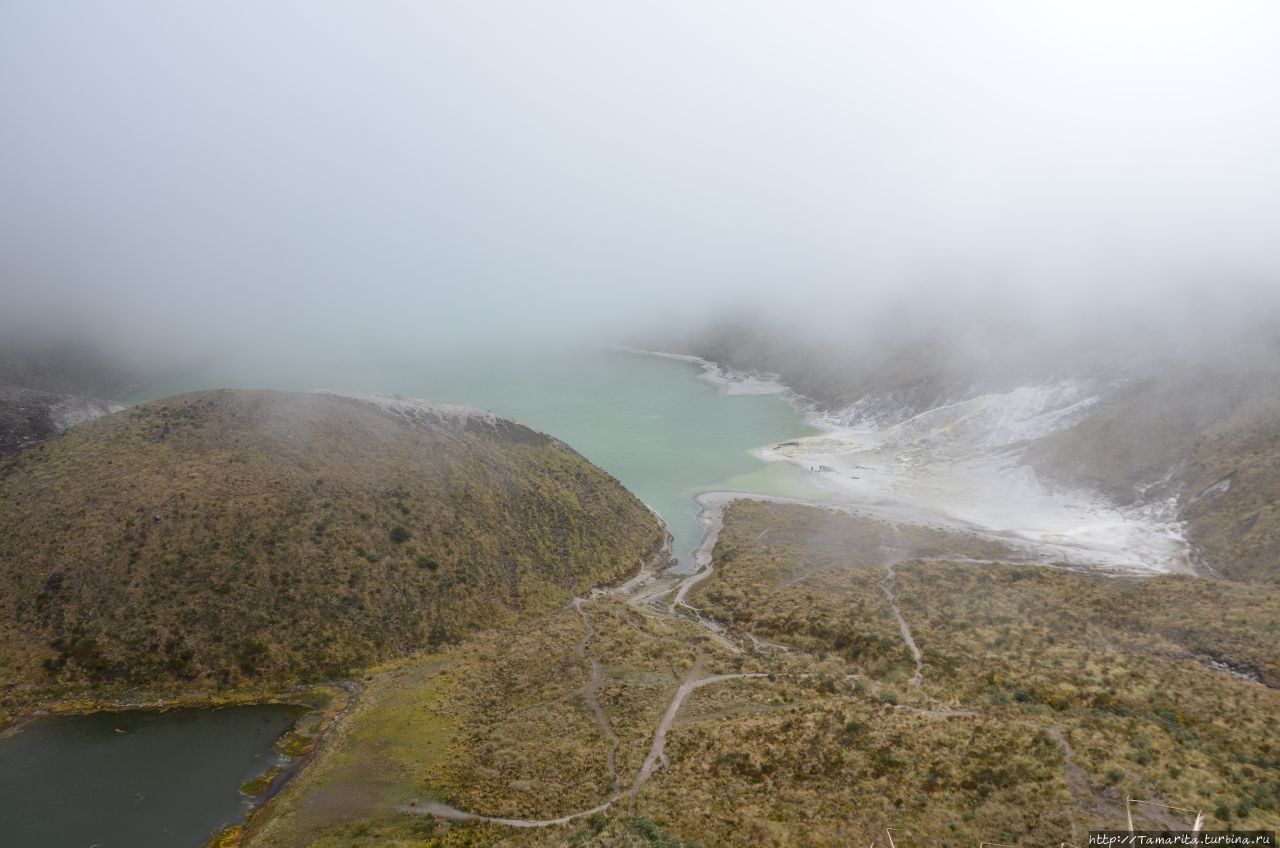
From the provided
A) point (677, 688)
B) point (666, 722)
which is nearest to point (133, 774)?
point (666, 722)

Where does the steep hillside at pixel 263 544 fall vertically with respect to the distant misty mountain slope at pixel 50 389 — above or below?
below

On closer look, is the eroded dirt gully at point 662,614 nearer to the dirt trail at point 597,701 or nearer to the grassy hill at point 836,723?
the dirt trail at point 597,701

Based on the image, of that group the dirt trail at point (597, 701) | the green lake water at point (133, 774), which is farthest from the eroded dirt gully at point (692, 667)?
the green lake water at point (133, 774)

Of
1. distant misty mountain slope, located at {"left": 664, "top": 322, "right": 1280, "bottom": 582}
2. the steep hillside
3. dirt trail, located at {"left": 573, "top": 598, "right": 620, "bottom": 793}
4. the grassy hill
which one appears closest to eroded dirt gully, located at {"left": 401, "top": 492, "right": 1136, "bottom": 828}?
dirt trail, located at {"left": 573, "top": 598, "right": 620, "bottom": 793}

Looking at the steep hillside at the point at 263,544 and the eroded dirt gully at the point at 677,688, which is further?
the steep hillside at the point at 263,544

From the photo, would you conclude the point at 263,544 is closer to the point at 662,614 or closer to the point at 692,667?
the point at 662,614

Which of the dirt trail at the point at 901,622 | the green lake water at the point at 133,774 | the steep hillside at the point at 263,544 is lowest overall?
the dirt trail at the point at 901,622
